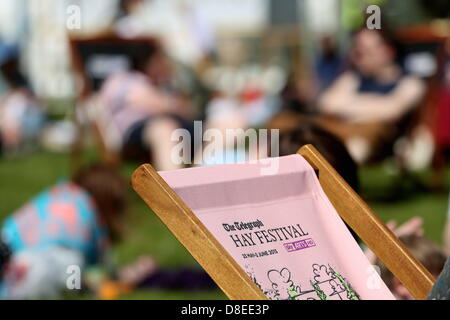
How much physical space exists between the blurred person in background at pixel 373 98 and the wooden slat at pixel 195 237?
5.12 meters

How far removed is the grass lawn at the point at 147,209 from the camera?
525 cm

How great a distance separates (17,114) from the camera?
9.82m

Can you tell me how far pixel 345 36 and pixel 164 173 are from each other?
10011 mm

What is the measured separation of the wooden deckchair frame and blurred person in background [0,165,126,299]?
1777mm

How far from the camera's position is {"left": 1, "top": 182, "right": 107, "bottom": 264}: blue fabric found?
424cm

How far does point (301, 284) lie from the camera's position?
2184 mm

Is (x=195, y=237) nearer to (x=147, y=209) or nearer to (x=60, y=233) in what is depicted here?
(x=60, y=233)

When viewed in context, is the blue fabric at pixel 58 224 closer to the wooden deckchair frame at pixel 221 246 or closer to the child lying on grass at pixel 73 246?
the child lying on grass at pixel 73 246

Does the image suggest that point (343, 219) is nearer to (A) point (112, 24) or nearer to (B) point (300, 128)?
(B) point (300, 128)

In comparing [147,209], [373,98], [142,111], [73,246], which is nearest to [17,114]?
[142,111]

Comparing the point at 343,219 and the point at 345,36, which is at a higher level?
the point at 343,219

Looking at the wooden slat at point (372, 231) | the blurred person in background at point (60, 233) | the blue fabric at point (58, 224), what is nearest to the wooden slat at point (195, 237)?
the wooden slat at point (372, 231)

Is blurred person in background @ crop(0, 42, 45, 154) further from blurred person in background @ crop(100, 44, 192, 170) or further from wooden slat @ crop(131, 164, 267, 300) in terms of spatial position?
wooden slat @ crop(131, 164, 267, 300)
